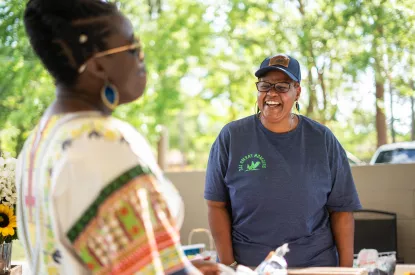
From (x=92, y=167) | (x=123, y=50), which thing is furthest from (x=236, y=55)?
(x=92, y=167)

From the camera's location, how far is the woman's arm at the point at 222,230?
8.59 feet

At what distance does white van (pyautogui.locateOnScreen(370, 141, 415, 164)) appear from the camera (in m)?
6.26

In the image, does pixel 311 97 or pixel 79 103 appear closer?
pixel 79 103

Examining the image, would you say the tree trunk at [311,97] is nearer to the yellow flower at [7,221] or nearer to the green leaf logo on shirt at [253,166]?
the green leaf logo on shirt at [253,166]

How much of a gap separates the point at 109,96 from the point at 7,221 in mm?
1354

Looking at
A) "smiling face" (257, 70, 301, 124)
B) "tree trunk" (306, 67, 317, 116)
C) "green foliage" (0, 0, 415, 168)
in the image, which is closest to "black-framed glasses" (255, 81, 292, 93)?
"smiling face" (257, 70, 301, 124)

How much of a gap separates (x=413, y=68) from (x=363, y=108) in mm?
1741

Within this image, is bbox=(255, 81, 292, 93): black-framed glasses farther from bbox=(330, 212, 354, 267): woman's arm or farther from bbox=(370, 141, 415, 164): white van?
bbox=(370, 141, 415, 164): white van

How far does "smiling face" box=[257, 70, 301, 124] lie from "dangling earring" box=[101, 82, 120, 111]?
4.71 ft

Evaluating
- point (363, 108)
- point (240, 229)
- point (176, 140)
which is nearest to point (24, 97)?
point (363, 108)

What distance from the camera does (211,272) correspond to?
1479 mm

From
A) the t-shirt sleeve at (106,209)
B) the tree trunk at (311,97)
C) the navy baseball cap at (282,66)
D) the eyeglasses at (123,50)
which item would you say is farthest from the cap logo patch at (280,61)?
the tree trunk at (311,97)

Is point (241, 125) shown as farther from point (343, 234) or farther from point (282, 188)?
point (343, 234)

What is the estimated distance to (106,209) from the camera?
3.71 feet
